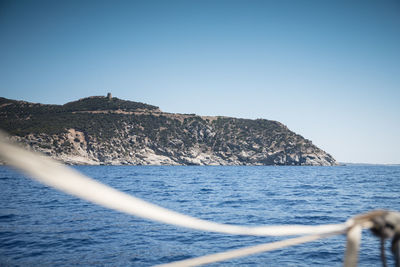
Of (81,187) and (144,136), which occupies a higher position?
(144,136)

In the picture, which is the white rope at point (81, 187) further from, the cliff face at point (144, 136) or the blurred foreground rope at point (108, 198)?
the cliff face at point (144, 136)

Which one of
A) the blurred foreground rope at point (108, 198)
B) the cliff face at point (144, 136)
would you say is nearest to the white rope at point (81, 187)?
the blurred foreground rope at point (108, 198)

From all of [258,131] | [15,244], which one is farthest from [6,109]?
[15,244]

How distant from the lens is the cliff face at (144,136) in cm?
9750

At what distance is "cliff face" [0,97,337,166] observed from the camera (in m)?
97.5

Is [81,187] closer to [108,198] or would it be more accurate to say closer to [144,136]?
[108,198]

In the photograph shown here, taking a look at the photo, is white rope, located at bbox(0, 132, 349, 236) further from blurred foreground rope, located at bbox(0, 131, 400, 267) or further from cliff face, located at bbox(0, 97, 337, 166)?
cliff face, located at bbox(0, 97, 337, 166)

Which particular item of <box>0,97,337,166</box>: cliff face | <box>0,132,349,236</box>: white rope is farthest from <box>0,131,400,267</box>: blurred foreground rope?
<box>0,97,337,166</box>: cliff face

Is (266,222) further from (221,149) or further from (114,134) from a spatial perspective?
(221,149)

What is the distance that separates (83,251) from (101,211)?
676 cm

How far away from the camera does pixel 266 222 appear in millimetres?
11367

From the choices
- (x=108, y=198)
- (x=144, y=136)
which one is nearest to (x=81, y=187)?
(x=108, y=198)

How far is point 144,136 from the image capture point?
117688 millimetres

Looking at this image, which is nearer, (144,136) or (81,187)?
(81,187)
